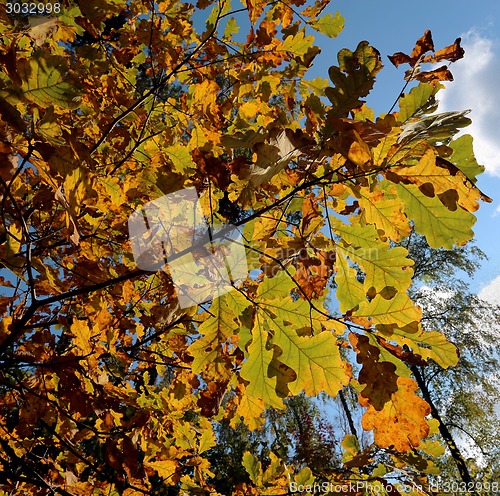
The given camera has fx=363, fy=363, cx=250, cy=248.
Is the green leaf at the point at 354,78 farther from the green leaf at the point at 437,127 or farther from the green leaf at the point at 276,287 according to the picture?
the green leaf at the point at 276,287

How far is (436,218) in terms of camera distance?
0.75m

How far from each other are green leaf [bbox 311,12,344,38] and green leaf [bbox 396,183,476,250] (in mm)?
1423

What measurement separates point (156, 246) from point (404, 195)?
0.78 m

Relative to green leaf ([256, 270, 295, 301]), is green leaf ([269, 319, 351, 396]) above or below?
below

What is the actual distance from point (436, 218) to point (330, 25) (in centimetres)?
150

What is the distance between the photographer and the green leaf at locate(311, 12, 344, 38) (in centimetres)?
180

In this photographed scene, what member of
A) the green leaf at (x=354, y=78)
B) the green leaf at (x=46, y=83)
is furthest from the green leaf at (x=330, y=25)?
the green leaf at (x=46, y=83)

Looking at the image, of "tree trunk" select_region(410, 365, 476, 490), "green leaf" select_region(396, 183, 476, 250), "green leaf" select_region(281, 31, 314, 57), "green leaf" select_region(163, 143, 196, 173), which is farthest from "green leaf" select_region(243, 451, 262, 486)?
"tree trunk" select_region(410, 365, 476, 490)

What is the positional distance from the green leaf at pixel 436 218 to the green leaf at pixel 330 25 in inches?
56.0

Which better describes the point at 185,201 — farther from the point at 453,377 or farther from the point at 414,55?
the point at 453,377

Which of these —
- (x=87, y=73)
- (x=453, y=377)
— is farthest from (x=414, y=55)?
(x=453, y=377)

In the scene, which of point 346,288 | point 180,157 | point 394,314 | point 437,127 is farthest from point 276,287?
point 180,157

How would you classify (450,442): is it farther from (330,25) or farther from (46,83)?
(46,83)

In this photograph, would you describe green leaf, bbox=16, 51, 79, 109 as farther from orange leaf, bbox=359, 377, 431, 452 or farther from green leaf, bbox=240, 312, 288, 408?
orange leaf, bbox=359, 377, 431, 452
